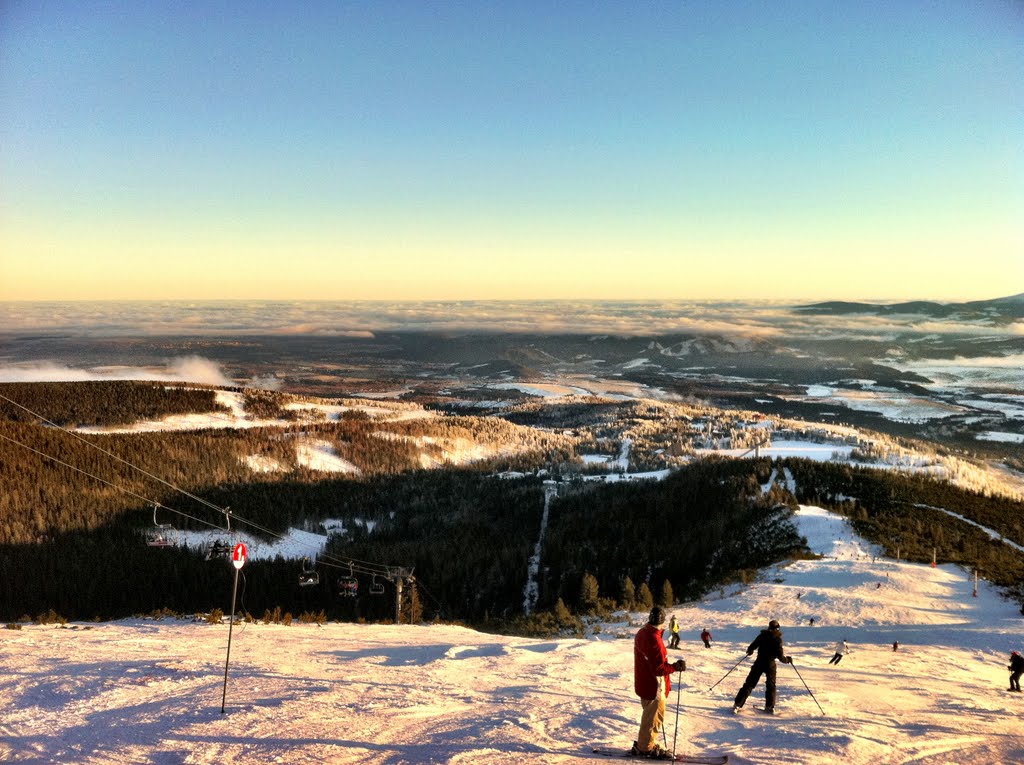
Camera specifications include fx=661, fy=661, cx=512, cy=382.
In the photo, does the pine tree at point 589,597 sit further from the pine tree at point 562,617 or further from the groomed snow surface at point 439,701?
the groomed snow surface at point 439,701

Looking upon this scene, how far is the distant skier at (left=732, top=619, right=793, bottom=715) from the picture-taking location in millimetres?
13906

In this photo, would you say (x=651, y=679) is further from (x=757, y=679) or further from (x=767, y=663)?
(x=757, y=679)

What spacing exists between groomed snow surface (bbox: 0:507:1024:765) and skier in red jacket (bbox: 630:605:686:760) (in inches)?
40.6

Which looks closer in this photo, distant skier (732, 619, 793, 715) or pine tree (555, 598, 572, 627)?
distant skier (732, 619, 793, 715)

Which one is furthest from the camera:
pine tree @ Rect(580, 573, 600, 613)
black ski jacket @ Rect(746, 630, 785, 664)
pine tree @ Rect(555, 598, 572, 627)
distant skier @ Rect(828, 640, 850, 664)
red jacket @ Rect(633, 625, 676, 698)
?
pine tree @ Rect(580, 573, 600, 613)

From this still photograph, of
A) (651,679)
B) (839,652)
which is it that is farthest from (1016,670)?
(651,679)

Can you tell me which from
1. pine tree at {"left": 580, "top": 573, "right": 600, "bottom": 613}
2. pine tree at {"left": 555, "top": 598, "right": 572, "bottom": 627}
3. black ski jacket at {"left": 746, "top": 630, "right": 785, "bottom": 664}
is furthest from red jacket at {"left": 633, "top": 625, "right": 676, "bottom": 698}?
pine tree at {"left": 580, "top": 573, "right": 600, "bottom": 613}

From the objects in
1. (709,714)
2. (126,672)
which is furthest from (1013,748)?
(126,672)

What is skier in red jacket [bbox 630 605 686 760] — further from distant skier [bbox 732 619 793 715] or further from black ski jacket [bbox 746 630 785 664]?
black ski jacket [bbox 746 630 785 664]

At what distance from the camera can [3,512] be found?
11238cm

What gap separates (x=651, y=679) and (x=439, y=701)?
5.55 m

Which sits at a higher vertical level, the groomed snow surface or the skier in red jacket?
the skier in red jacket

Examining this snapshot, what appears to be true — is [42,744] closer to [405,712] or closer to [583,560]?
[405,712]

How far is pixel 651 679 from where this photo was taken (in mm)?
10516
